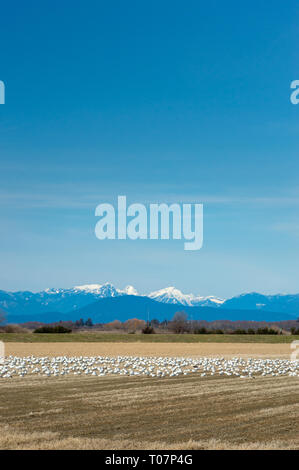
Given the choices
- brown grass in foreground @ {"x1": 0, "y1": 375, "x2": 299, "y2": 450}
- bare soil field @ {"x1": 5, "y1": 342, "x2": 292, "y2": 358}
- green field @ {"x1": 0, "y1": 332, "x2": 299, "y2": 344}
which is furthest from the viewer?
green field @ {"x1": 0, "y1": 332, "x2": 299, "y2": 344}

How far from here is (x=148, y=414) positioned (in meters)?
14.2

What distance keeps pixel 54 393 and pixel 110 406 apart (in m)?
3.44

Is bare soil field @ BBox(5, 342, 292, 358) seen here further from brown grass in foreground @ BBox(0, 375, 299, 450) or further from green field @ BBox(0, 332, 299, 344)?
brown grass in foreground @ BBox(0, 375, 299, 450)

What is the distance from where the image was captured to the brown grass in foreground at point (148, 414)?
1095cm

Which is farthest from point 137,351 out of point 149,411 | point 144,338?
point 149,411

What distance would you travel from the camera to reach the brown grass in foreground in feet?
35.9

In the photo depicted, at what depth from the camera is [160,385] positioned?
20.6 meters

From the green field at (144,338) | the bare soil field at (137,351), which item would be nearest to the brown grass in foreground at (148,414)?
the bare soil field at (137,351)

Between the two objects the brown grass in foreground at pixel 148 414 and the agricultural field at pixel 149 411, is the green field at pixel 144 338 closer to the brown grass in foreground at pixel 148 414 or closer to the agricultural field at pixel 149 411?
the agricultural field at pixel 149 411

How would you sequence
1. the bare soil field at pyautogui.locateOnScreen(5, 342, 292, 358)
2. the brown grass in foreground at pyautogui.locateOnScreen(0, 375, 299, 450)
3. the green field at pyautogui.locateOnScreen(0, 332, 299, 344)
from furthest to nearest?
1. the green field at pyautogui.locateOnScreen(0, 332, 299, 344)
2. the bare soil field at pyautogui.locateOnScreen(5, 342, 292, 358)
3. the brown grass in foreground at pyautogui.locateOnScreen(0, 375, 299, 450)

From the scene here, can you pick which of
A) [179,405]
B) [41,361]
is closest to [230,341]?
[41,361]

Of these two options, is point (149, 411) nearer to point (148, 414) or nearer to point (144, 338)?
point (148, 414)

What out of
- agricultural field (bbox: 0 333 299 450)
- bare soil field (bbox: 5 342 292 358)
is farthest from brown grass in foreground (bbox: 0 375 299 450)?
bare soil field (bbox: 5 342 292 358)
